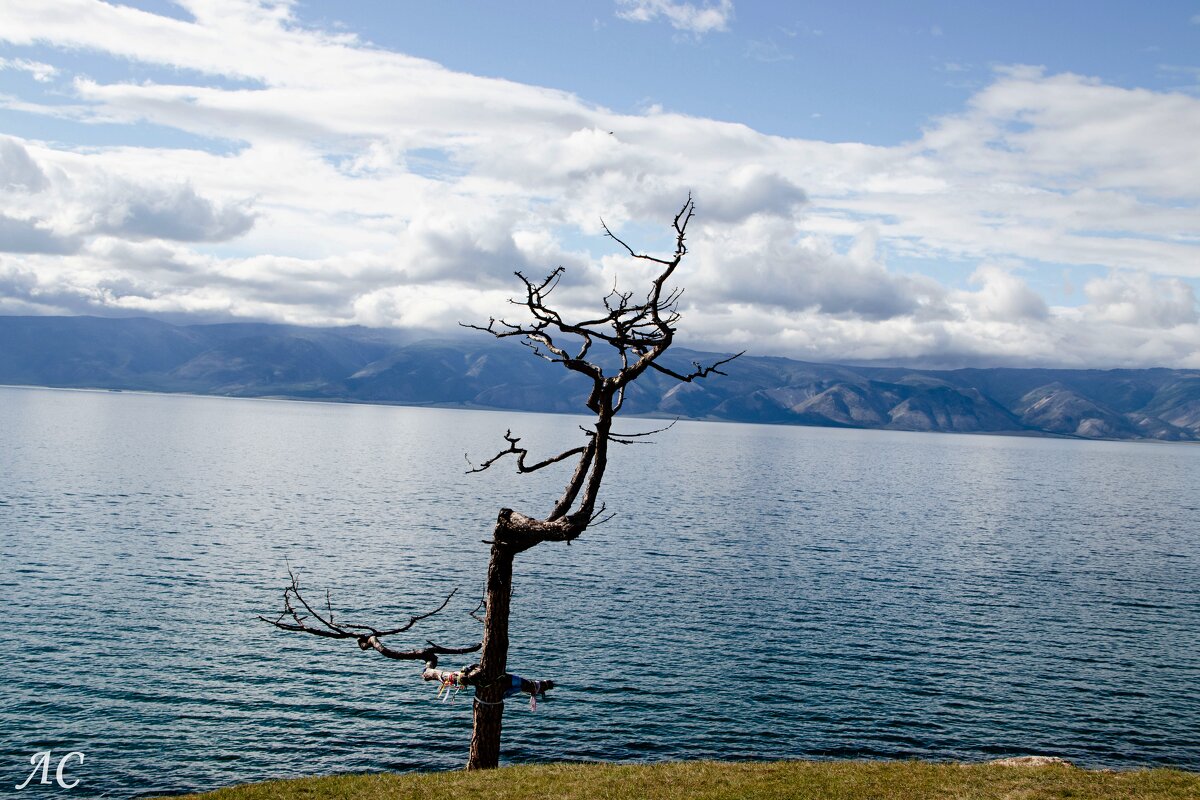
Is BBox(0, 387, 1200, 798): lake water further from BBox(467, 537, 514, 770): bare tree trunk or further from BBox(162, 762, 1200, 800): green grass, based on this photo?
BBox(467, 537, 514, 770): bare tree trunk

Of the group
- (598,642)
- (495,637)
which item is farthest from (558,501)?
(598,642)

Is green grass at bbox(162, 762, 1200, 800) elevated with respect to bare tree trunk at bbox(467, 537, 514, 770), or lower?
lower

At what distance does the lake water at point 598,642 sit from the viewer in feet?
123

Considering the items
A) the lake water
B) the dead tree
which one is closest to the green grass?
the dead tree

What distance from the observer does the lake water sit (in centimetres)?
3753

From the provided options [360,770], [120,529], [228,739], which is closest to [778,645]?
[360,770]

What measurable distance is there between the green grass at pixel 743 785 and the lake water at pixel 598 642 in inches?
468

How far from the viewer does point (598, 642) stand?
51.5m

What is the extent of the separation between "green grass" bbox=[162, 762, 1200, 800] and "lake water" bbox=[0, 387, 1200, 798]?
39.0ft

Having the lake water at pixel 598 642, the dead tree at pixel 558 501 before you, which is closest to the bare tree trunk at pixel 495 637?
the dead tree at pixel 558 501

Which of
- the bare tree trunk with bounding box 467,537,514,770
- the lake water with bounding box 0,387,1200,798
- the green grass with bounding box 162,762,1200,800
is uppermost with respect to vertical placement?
the bare tree trunk with bounding box 467,537,514,770

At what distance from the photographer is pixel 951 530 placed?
362 feet

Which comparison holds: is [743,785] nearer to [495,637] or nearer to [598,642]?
[495,637]

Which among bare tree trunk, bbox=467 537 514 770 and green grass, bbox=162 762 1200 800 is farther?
bare tree trunk, bbox=467 537 514 770
